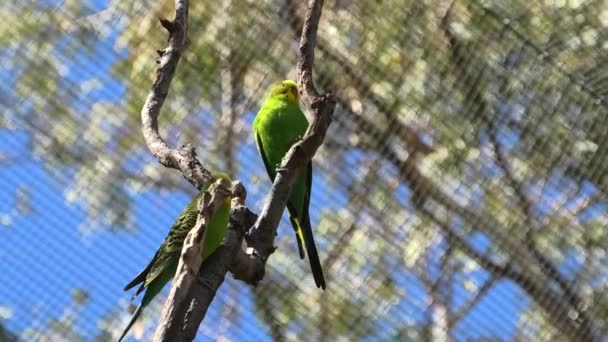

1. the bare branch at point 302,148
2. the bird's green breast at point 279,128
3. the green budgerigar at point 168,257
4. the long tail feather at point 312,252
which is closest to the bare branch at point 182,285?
the bare branch at point 302,148

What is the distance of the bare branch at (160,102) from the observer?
5.15 ft

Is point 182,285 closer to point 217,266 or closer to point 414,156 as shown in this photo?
point 217,266

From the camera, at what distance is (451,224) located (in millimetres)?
2516

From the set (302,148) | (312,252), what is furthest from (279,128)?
(302,148)

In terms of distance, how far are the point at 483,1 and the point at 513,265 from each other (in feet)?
2.51

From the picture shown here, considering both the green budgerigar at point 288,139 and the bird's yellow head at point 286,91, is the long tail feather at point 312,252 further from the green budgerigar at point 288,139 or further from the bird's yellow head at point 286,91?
the bird's yellow head at point 286,91

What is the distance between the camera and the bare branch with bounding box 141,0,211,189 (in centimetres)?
157

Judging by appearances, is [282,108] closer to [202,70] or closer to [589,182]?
[202,70]

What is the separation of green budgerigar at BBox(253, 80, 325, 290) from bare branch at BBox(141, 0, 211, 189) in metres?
0.47

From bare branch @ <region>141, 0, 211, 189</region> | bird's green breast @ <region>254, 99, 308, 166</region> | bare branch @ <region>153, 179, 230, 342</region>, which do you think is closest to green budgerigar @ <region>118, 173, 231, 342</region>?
bare branch @ <region>141, 0, 211, 189</region>

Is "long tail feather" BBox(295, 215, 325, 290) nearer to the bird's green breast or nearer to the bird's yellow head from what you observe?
the bird's green breast

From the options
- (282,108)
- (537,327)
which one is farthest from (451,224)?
(282,108)

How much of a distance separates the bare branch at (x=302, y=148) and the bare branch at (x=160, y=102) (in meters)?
0.20

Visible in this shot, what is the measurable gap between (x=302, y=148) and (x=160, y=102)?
1.32 ft
